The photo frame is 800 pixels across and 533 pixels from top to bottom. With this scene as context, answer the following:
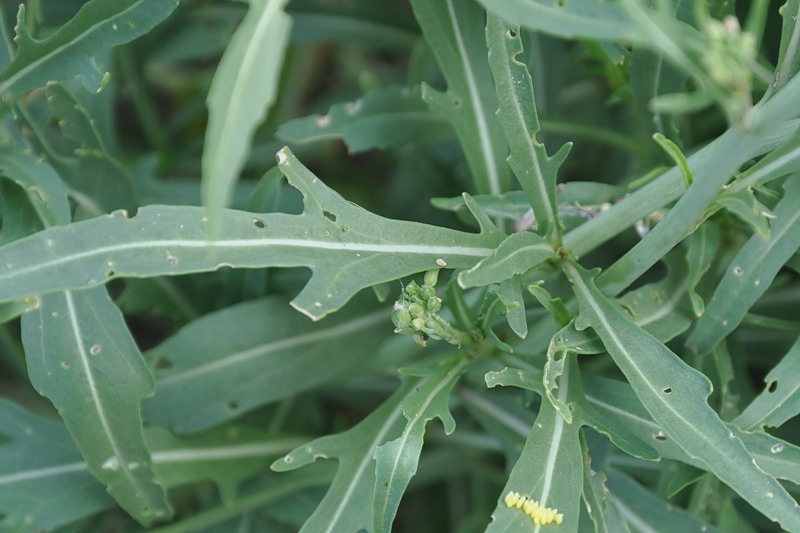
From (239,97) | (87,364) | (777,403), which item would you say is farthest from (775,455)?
(87,364)

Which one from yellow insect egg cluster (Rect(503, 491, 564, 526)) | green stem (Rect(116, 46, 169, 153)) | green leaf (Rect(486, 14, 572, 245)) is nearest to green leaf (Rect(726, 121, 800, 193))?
green leaf (Rect(486, 14, 572, 245))

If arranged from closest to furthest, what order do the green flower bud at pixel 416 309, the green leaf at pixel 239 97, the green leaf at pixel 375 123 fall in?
1. the green leaf at pixel 239 97
2. the green flower bud at pixel 416 309
3. the green leaf at pixel 375 123

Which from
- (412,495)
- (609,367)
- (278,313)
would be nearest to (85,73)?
(278,313)

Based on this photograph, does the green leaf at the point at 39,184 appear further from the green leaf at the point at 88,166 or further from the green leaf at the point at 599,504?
the green leaf at the point at 599,504

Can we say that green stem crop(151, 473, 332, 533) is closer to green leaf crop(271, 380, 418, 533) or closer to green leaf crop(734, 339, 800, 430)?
green leaf crop(271, 380, 418, 533)

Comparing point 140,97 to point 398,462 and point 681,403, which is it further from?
point 681,403

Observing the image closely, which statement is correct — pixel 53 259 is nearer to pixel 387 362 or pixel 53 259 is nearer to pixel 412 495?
pixel 387 362

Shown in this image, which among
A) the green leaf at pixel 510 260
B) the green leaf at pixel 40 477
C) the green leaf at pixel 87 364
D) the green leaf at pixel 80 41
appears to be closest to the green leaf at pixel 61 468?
the green leaf at pixel 40 477
